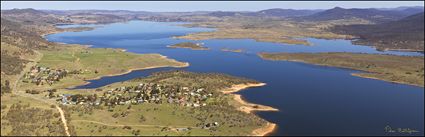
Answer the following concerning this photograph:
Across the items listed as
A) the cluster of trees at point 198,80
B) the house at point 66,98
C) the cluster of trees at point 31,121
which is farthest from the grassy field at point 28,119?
the cluster of trees at point 198,80

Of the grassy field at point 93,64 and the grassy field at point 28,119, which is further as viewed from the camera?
the grassy field at point 93,64

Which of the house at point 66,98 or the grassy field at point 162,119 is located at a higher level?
the house at point 66,98

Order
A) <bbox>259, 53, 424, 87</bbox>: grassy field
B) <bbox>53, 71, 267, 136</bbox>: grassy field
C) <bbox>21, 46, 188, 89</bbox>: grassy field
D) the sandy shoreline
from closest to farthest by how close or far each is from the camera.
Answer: <bbox>53, 71, 267, 136</bbox>: grassy field → the sandy shoreline → <bbox>259, 53, 424, 87</bbox>: grassy field → <bbox>21, 46, 188, 89</bbox>: grassy field

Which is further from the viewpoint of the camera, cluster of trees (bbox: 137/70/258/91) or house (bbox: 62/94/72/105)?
cluster of trees (bbox: 137/70/258/91)

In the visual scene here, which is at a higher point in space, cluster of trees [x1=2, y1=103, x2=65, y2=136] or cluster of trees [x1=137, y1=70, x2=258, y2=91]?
cluster of trees [x1=137, y1=70, x2=258, y2=91]

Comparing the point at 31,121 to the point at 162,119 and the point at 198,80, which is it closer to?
the point at 162,119

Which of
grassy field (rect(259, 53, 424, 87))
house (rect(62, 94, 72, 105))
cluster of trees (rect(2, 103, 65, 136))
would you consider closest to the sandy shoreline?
cluster of trees (rect(2, 103, 65, 136))

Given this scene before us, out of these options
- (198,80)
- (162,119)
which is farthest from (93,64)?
(162,119)

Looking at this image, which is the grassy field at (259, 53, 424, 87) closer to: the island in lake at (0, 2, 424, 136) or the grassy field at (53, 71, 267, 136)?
the island in lake at (0, 2, 424, 136)

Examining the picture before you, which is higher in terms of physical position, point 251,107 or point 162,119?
point 251,107

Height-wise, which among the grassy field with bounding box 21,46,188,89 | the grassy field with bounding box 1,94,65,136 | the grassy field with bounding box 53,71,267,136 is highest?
the grassy field with bounding box 21,46,188,89

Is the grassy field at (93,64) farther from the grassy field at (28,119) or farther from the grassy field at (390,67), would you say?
the grassy field at (390,67)
